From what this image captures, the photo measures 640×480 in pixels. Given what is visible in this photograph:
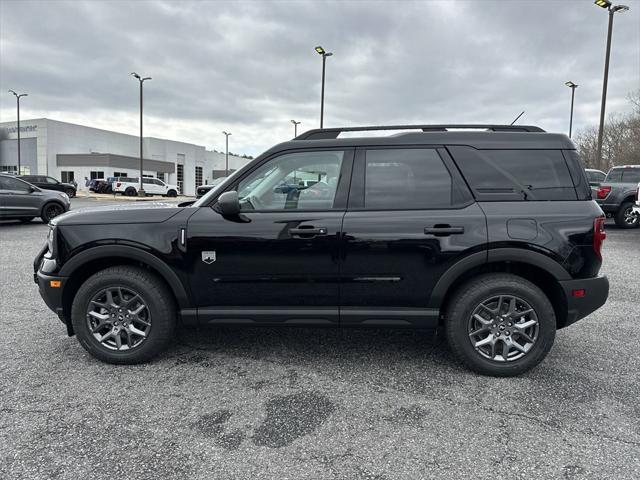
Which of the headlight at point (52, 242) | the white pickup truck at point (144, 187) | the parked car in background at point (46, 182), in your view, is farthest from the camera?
the white pickup truck at point (144, 187)

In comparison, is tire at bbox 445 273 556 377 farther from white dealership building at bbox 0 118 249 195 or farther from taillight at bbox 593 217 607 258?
white dealership building at bbox 0 118 249 195

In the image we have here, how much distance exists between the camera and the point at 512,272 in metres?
3.49

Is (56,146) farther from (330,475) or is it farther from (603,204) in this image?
(330,475)

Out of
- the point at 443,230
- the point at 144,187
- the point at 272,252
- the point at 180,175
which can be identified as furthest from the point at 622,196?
the point at 180,175

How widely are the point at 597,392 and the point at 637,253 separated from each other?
24.9 feet

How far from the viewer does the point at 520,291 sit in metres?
3.28

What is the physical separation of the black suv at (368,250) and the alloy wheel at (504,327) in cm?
1

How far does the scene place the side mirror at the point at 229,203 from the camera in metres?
3.27

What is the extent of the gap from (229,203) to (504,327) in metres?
2.25

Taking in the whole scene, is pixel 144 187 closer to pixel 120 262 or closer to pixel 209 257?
pixel 120 262

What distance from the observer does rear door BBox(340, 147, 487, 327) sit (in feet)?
10.8

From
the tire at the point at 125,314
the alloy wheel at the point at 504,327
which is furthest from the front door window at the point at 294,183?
the alloy wheel at the point at 504,327

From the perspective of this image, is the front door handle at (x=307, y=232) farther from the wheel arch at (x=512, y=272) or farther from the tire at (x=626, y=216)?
the tire at (x=626, y=216)

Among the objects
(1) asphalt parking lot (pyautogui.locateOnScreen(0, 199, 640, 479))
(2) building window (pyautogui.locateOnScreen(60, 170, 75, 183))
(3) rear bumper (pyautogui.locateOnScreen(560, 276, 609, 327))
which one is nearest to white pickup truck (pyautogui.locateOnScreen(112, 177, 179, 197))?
(2) building window (pyautogui.locateOnScreen(60, 170, 75, 183))
